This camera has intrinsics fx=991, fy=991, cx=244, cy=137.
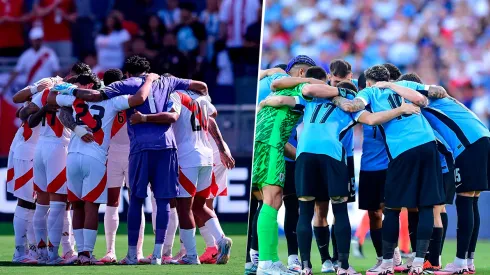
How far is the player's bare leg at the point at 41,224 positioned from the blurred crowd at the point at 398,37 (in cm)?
602

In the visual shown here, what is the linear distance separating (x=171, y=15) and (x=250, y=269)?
393 inches

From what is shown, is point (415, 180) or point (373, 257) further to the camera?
point (373, 257)

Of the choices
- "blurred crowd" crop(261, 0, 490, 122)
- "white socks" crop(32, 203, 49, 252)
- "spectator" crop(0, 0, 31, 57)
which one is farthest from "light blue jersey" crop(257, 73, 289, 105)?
"spectator" crop(0, 0, 31, 57)

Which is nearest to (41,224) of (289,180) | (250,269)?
(250,269)

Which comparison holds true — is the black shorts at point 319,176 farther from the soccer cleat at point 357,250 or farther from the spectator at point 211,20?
the spectator at point 211,20

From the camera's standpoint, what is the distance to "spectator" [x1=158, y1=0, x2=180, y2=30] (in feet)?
55.3

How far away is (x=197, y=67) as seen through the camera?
16.1m

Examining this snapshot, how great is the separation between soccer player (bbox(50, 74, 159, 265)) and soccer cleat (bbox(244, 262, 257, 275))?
1.43m

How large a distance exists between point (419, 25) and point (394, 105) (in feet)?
33.0

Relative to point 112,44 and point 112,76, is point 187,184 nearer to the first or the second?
point 112,76

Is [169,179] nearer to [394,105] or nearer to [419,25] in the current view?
[394,105]

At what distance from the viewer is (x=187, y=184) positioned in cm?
835

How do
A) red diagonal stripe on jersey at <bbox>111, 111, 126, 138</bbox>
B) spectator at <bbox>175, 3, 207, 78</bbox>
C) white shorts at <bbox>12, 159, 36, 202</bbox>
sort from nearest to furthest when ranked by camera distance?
red diagonal stripe on jersey at <bbox>111, 111, 126, 138</bbox> < white shorts at <bbox>12, 159, 36, 202</bbox> < spectator at <bbox>175, 3, 207, 78</bbox>

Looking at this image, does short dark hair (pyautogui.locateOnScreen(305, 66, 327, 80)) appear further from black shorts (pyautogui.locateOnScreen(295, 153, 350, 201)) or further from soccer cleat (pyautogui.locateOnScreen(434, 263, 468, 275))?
soccer cleat (pyautogui.locateOnScreen(434, 263, 468, 275))
